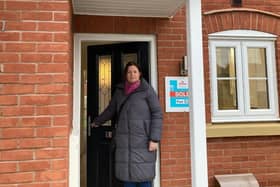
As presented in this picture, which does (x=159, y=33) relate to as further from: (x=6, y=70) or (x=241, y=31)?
(x=6, y=70)

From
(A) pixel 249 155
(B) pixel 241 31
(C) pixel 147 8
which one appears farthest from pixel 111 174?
(B) pixel 241 31

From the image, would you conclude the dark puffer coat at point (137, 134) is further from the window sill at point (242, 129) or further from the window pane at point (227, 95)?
the window pane at point (227, 95)

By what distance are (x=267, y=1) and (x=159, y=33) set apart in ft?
5.14

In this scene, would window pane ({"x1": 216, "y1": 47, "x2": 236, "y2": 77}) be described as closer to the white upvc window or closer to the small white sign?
the white upvc window

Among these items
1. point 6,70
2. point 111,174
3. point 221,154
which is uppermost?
point 6,70

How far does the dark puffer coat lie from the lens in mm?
2459

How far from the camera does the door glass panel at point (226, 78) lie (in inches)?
135

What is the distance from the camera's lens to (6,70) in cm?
188

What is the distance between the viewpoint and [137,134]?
2.48m

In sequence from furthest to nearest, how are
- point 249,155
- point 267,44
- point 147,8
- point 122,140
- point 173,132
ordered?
1. point 267,44
2. point 249,155
3. point 173,132
4. point 147,8
5. point 122,140

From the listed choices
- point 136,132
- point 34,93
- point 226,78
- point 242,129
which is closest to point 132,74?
point 136,132

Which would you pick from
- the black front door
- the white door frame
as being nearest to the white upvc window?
the white door frame

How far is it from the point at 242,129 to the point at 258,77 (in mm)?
776

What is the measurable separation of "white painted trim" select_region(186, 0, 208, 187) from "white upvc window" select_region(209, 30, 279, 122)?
1.14 metres
